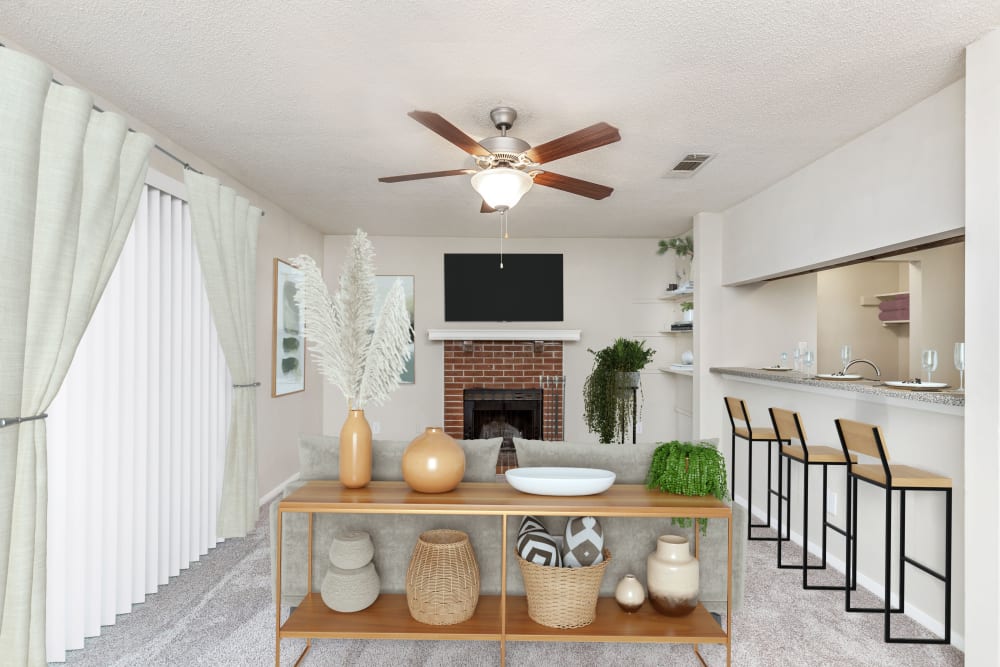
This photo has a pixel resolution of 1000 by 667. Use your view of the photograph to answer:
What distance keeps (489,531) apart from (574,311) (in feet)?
14.3

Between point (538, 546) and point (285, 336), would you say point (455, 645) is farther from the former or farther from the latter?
point (285, 336)

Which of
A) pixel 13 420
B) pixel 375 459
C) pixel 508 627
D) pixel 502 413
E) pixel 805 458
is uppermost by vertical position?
pixel 13 420

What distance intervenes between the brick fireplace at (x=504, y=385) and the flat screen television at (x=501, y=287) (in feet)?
1.00

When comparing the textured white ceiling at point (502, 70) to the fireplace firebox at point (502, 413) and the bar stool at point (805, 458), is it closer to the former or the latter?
the bar stool at point (805, 458)

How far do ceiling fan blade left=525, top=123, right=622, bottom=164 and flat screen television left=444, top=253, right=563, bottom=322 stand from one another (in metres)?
3.77

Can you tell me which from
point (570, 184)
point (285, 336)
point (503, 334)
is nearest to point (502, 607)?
point (570, 184)

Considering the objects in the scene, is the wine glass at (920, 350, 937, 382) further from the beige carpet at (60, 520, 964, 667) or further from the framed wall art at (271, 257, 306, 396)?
the framed wall art at (271, 257, 306, 396)

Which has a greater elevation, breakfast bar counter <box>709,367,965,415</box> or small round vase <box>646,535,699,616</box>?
breakfast bar counter <box>709,367,965,415</box>

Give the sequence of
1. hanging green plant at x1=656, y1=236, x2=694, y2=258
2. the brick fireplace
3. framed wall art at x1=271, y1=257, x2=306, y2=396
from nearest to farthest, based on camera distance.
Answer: framed wall art at x1=271, y1=257, x2=306, y2=396 < hanging green plant at x1=656, y1=236, x2=694, y2=258 < the brick fireplace

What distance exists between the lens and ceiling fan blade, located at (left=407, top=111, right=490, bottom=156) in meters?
2.43

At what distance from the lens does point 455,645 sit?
2633mm

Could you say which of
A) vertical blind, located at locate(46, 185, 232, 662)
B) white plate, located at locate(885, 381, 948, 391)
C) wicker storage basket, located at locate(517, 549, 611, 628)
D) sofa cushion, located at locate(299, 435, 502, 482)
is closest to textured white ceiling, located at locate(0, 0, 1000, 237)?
vertical blind, located at locate(46, 185, 232, 662)

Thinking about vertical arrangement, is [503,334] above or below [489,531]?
above
